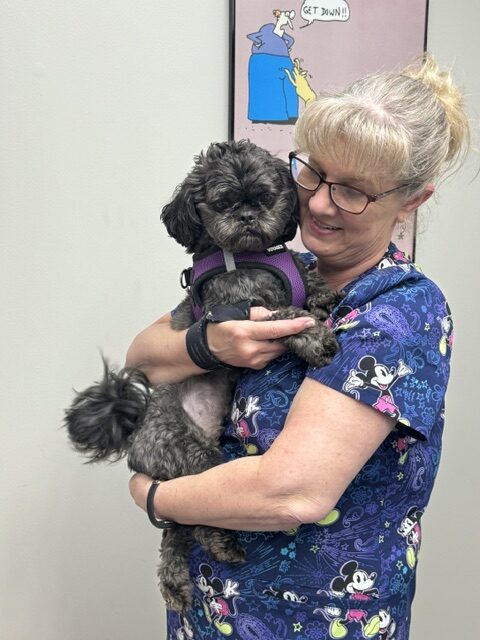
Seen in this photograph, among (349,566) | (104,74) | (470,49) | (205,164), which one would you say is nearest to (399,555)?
(349,566)

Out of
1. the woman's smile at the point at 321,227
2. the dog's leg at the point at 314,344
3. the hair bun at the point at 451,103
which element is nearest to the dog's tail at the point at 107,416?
the dog's leg at the point at 314,344

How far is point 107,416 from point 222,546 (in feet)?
1.22

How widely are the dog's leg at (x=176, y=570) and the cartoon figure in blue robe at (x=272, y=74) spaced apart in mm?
1259

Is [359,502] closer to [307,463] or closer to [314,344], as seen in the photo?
[307,463]

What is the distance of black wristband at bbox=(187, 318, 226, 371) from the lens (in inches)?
44.4

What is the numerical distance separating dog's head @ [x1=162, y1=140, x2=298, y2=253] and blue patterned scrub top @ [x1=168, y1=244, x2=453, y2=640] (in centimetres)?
24

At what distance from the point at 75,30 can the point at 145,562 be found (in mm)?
1665

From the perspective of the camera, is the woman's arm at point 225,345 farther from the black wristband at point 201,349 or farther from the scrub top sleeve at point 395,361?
the scrub top sleeve at point 395,361

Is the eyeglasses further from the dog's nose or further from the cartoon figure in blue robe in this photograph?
the cartoon figure in blue robe

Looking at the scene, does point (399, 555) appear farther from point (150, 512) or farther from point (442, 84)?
point (442, 84)

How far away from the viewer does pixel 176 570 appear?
1.18 m

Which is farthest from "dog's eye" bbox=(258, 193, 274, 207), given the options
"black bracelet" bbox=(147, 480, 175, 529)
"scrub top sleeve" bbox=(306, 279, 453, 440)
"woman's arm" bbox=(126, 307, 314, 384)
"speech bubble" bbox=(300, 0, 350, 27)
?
"speech bubble" bbox=(300, 0, 350, 27)

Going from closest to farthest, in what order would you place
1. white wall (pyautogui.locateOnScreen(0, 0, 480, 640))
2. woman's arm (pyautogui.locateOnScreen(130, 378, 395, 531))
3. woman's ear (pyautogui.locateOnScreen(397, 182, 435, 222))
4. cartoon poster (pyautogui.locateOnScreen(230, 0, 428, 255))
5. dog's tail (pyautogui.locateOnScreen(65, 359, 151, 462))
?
woman's arm (pyautogui.locateOnScreen(130, 378, 395, 531)) → woman's ear (pyautogui.locateOnScreen(397, 182, 435, 222)) → dog's tail (pyautogui.locateOnScreen(65, 359, 151, 462)) → white wall (pyautogui.locateOnScreen(0, 0, 480, 640)) → cartoon poster (pyautogui.locateOnScreen(230, 0, 428, 255))

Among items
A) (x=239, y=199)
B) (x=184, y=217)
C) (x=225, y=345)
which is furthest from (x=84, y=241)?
(x=225, y=345)
